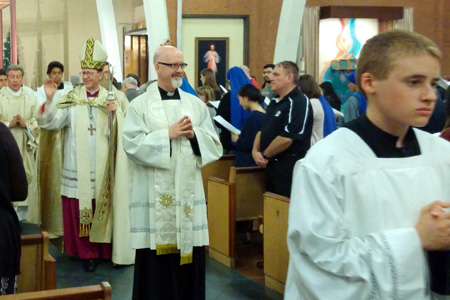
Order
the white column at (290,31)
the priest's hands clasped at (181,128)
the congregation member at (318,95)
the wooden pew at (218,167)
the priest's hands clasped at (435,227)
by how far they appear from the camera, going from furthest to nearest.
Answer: the white column at (290,31) < the wooden pew at (218,167) < the congregation member at (318,95) < the priest's hands clasped at (181,128) < the priest's hands clasped at (435,227)

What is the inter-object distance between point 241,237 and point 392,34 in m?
5.82

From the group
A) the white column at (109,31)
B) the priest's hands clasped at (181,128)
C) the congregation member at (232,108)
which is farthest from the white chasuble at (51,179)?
the white column at (109,31)

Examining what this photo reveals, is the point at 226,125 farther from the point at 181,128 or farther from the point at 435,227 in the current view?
the point at 435,227

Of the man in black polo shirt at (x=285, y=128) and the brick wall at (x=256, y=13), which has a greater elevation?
the brick wall at (x=256, y=13)

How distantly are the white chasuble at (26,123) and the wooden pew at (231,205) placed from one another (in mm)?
2364

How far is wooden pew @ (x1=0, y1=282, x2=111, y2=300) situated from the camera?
2.58 metres

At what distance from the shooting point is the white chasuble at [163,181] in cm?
432

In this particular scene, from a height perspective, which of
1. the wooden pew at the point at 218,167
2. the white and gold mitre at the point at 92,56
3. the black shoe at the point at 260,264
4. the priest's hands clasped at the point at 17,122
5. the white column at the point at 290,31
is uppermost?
the white column at the point at 290,31

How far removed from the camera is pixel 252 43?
17.0 meters

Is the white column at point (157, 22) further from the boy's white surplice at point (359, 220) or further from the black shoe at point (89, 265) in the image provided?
the boy's white surplice at point (359, 220)

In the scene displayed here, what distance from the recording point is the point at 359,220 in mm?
1834

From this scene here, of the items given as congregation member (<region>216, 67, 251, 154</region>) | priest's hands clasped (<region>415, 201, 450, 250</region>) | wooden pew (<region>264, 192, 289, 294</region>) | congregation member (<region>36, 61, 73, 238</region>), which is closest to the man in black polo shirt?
wooden pew (<region>264, 192, 289, 294</region>)

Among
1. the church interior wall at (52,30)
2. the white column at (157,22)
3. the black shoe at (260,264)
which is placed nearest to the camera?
the black shoe at (260,264)

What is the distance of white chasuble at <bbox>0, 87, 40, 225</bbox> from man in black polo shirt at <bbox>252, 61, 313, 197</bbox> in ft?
10.7
